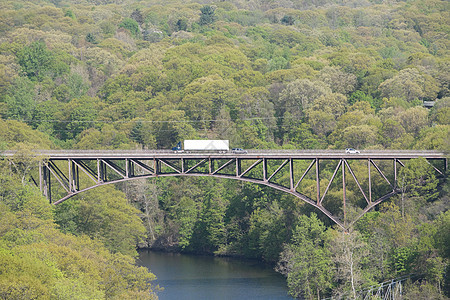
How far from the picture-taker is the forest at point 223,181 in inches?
3189

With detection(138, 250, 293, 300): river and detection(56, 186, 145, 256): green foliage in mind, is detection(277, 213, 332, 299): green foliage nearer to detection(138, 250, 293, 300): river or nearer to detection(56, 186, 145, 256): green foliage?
detection(138, 250, 293, 300): river

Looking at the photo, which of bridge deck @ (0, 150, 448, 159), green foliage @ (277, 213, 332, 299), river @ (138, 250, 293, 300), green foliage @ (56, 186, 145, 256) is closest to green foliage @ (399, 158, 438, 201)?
bridge deck @ (0, 150, 448, 159)

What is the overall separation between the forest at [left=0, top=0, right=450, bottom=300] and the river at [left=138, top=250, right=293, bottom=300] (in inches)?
119

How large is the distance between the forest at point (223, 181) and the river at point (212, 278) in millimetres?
3026

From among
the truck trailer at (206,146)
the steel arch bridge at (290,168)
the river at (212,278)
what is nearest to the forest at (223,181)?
the steel arch bridge at (290,168)

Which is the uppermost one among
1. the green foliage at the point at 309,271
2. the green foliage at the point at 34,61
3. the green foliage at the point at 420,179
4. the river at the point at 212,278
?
the green foliage at the point at 34,61

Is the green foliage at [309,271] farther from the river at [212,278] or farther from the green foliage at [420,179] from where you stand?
the green foliage at [420,179]

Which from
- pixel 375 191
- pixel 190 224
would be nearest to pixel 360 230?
pixel 375 191

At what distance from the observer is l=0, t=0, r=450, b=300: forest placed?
3189 inches

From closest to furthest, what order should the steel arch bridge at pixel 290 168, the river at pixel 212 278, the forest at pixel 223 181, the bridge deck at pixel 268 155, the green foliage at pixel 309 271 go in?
the forest at pixel 223 181 → the green foliage at pixel 309 271 → the river at pixel 212 278 → the bridge deck at pixel 268 155 → the steel arch bridge at pixel 290 168

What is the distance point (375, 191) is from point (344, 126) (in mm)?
37420

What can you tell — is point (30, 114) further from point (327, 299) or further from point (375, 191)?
point (327, 299)

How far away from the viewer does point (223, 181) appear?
440 feet

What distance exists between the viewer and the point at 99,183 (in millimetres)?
96750
